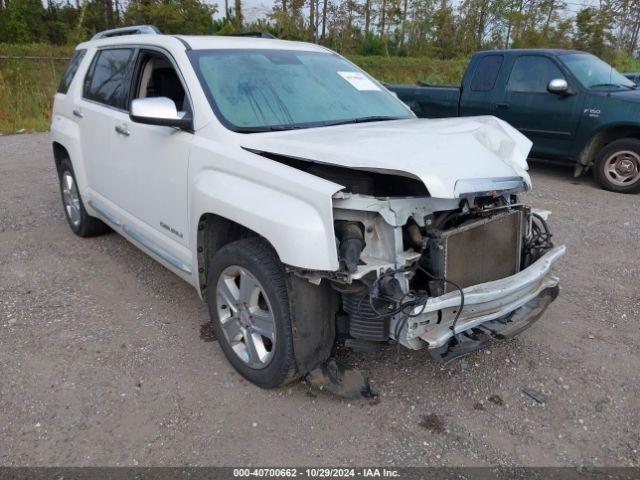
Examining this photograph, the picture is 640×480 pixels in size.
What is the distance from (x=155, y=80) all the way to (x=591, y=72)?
21.0 ft

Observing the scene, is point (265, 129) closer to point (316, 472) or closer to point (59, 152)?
point (316, 472)

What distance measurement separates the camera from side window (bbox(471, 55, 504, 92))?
324 inches

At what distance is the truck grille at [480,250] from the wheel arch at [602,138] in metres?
5.06

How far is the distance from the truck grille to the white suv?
10mm

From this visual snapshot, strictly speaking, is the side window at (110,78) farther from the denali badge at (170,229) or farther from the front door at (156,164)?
the denali badge at (170,229)

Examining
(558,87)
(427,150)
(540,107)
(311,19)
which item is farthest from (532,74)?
(311,19)

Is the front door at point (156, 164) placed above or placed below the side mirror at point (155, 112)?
below

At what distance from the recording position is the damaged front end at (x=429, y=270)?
2490 millimetres

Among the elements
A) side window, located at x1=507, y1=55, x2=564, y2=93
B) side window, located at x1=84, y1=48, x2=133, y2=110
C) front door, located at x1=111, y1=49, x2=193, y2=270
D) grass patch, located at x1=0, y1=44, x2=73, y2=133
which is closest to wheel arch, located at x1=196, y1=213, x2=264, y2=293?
front door, located at x1=111, y1=49, x2=193, y2=270

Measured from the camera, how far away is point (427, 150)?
2.67 meters

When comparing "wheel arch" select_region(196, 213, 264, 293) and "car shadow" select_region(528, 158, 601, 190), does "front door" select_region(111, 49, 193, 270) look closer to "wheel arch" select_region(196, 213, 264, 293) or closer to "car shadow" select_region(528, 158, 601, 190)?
"wheel arch" select_region(196, 213, 264, 293)

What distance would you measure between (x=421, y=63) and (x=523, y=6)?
5734 millimetres

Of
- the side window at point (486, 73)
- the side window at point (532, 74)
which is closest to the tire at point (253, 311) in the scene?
the side window at point (532, 74)

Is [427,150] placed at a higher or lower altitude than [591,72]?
lower
